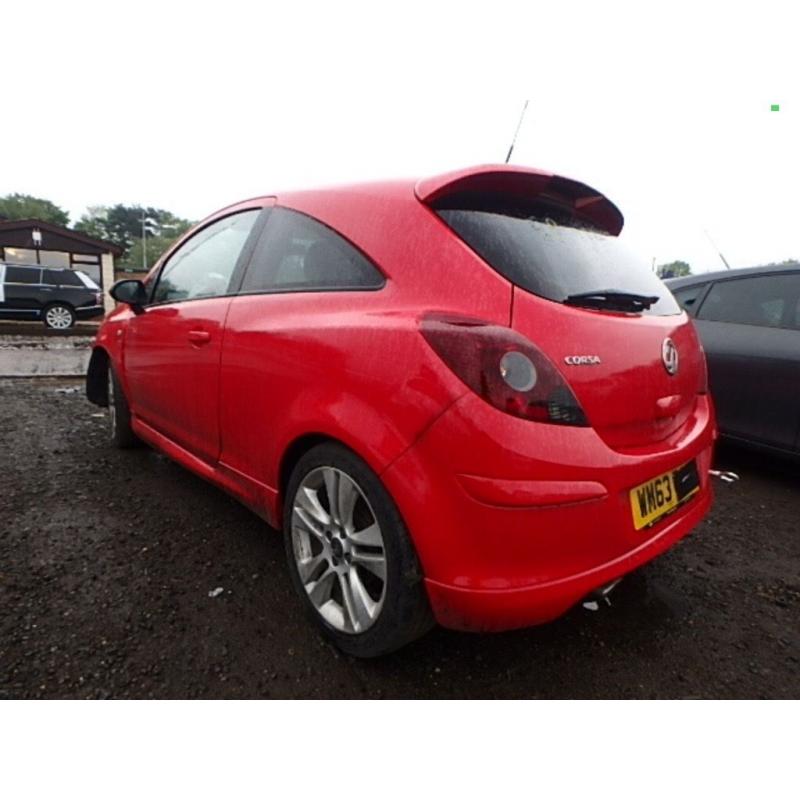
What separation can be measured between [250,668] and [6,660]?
78 centimetres

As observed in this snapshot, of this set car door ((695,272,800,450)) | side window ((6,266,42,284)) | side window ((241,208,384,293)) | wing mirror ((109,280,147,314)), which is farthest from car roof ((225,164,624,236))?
side window ((6,266,42,284))

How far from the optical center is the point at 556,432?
134cm

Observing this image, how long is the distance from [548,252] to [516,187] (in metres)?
0.28

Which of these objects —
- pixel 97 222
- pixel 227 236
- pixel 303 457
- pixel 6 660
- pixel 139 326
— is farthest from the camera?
pixel 97 222

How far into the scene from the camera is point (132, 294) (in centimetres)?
299

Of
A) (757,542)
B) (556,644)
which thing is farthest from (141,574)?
(757,542)

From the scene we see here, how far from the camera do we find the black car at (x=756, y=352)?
3275 mm

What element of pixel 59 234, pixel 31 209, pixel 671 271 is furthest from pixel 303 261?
pixel 31 209

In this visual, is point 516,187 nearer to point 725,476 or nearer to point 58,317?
point 725,476

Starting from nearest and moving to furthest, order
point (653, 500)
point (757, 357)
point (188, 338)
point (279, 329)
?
point (653, 500) → point (279, 329) → point (188, 338) → point (757, 357)

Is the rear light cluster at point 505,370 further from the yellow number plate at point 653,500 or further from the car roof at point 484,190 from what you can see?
the car roof at point 484,190

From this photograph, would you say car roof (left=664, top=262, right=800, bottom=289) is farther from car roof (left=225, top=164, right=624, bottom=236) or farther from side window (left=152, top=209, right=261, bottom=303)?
side window (left=152, top=209, right=261, bottom=303)

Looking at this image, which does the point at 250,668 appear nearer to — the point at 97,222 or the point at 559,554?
the point at 559,554

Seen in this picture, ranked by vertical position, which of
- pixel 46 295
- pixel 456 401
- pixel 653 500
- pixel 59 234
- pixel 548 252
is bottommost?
pixel 46 295
